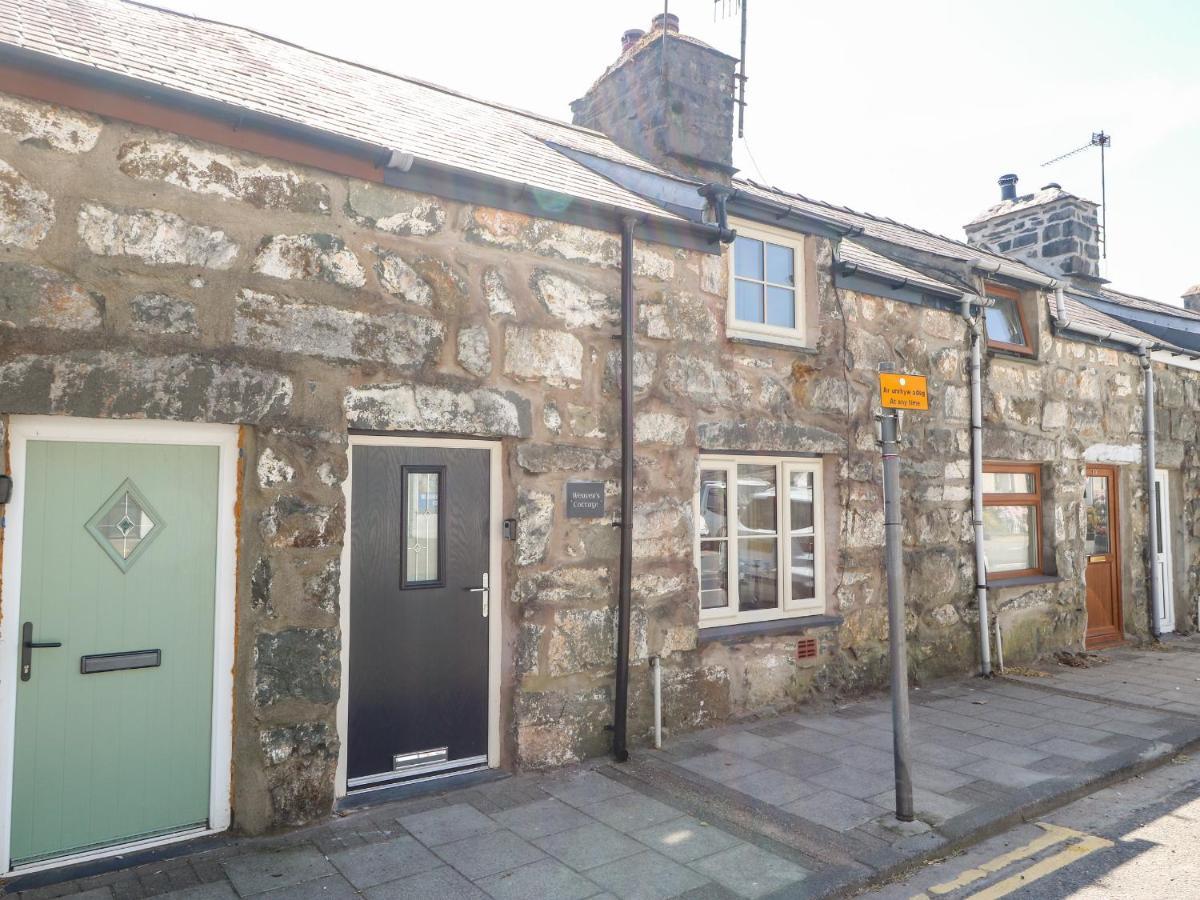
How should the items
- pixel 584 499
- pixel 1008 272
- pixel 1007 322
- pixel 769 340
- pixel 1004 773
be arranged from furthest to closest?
pixel 1007 322, pixel 1008 272, pixel 769 340, pixel 584 499, pixel 1004 773

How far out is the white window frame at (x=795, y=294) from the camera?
22.1 ft

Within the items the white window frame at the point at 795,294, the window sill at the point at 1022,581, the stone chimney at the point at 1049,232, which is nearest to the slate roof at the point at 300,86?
the white window frame at the point at 795,294

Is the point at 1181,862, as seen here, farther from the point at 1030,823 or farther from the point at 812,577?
the point at 812,577

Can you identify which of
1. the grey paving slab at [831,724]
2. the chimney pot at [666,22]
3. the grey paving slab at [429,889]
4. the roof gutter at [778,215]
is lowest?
the grey paving slab at [429,889]

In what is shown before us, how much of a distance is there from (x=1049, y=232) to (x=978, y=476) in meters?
6.06

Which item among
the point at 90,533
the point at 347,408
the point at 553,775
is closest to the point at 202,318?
the point at 347,408

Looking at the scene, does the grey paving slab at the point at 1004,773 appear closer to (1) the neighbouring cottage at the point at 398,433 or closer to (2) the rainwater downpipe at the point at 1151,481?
(1) the neighbouring cottage at the point at 398,433

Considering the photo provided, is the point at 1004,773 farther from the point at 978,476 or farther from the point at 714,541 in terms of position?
the point at 978,476

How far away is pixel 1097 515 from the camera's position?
1052 cm

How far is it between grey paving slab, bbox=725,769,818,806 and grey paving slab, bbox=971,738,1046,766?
1.55 metres

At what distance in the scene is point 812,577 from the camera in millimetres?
7348

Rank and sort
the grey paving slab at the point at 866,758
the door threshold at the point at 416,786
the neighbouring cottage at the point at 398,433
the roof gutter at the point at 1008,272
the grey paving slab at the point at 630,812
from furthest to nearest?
the roof gutter at the point at 1008,272
the grey paving slab at the point at 866,758
the door threshold at the point at 416,786
the grey paving slab at the point at 630,812
the neighbouring cottage at the point at 398,433

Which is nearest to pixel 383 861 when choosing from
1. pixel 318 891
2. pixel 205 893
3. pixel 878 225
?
pixel 318 891

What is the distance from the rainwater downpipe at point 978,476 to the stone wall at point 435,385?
0.53m
